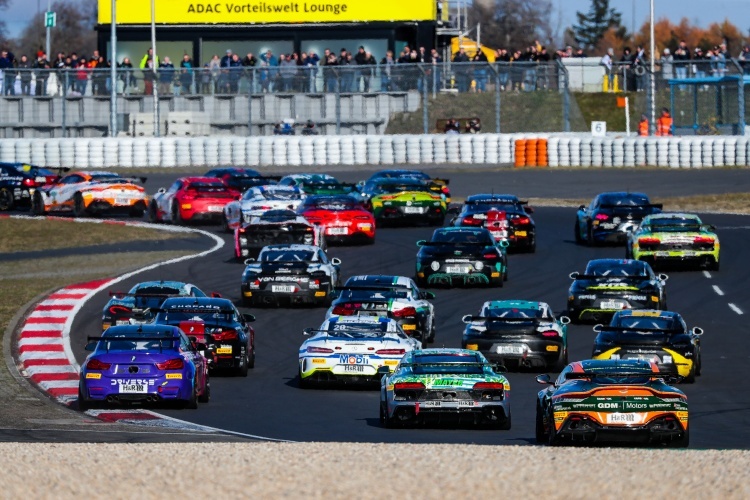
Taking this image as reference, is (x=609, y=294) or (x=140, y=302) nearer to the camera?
(x=140, y=302)

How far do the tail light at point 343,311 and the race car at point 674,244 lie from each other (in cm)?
1025

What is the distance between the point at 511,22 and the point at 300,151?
262 ft

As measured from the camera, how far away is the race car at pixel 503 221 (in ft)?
133

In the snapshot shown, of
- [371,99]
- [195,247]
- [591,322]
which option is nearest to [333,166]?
[371,99]

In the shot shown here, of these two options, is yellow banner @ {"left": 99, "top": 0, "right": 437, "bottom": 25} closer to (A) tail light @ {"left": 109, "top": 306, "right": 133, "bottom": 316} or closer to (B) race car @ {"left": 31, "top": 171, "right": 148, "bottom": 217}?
(B) race car @ {"left": 31, "top": 171, "right": 148, "bottom": 217}

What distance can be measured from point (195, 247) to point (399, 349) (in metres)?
18.1

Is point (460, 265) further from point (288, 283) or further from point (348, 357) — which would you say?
point (348, 357)

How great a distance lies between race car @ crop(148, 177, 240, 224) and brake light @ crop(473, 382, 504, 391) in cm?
2564

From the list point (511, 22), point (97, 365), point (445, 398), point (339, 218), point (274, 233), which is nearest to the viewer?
point (445, 398)

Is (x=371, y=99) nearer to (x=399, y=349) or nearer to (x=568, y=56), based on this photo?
(x=568, y=56)

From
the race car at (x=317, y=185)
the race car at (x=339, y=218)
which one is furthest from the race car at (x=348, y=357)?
the race car at (x=317, y=185)

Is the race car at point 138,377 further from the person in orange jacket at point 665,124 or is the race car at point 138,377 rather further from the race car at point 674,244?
the person in orange jacket at point 665,124

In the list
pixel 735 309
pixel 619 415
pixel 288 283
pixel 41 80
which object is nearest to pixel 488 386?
pixel 619 415

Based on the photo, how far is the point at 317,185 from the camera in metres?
47.2
